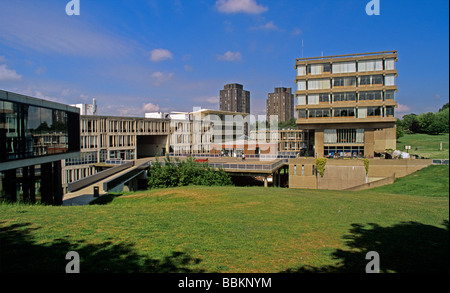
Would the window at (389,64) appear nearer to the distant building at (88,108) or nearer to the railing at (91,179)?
the railing at (91,179)

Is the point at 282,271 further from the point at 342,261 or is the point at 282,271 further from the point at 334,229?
the point at 334,229

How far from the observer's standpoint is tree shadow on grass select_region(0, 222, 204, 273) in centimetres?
647

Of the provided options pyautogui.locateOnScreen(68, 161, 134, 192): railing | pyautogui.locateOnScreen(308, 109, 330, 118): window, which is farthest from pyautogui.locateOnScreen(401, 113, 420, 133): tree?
pyautogui.locateOnScreen(68, 161, 134, 192): railing

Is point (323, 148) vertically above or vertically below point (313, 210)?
above

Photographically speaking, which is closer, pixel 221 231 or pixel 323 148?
pixel 221 231

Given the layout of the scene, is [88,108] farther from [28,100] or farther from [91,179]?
[28,100]

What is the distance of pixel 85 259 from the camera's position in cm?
699

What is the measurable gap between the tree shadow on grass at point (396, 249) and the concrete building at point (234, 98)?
554 ft

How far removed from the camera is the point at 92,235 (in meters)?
9.08

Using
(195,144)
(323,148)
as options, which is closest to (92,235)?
(323,148)

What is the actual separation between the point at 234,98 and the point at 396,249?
176 metres

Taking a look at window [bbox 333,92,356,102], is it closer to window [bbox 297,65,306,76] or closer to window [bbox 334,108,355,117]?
window [bbox 334,108,355,117]

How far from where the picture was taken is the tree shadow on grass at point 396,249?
6723 millimetres
